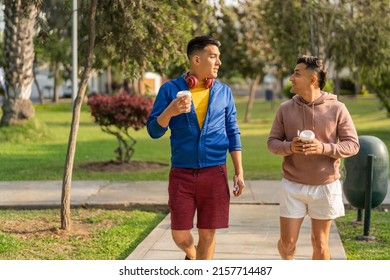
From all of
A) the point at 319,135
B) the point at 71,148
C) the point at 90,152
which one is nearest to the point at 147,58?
the point at 71,148

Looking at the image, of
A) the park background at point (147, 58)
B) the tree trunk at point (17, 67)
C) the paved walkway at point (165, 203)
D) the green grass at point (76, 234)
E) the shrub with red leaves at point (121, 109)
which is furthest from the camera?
the tree trunk at point (17, 67)

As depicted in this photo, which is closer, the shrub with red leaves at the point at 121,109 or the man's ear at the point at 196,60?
the man's ear at the point at 196,60

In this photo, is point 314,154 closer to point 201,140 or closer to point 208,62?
point 201,140

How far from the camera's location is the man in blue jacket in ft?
17.4

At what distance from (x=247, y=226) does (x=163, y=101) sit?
344 centimetres

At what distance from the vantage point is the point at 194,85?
208 inches

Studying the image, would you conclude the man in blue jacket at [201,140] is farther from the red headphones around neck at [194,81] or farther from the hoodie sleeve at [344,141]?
the hoodie sleeve at [344,141]

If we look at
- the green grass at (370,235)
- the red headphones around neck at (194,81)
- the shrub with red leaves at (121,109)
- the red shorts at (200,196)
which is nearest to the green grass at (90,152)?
the shrub with red leaves at (121,109)

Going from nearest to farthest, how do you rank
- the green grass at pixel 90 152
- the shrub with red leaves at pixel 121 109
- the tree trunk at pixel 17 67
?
the green grass at pixel 90 152 < the shrub with red leaves at pixel 121 109 < the tree trunk at pixel 17 67

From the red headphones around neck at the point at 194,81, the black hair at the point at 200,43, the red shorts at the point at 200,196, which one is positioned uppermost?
the black hair at the point at 200,43

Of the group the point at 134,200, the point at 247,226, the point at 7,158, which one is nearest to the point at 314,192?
the point at 247,226

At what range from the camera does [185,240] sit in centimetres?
552

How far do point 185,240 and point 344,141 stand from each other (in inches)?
51.6

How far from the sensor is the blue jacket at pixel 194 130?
17.4 ft
